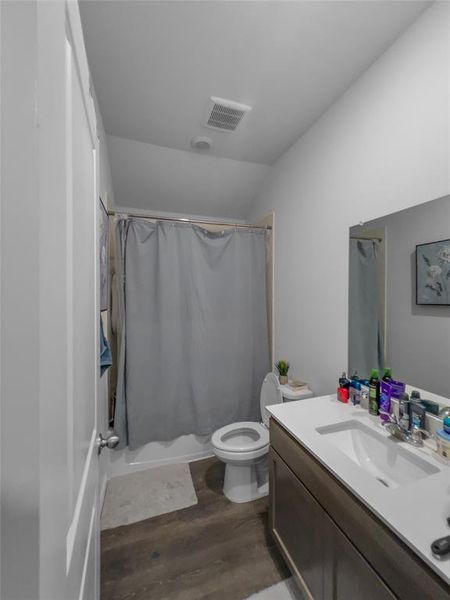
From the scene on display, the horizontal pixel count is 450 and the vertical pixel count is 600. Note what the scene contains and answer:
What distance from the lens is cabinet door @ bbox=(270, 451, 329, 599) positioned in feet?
3.18

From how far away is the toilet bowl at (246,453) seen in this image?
1.62 m

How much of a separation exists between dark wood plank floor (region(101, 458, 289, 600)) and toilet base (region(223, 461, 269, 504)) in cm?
4

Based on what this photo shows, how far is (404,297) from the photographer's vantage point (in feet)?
3.89

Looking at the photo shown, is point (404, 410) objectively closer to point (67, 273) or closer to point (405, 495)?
point (405, 495)

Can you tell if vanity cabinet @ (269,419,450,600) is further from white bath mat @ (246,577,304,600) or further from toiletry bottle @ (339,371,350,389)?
toiletry bottle @ (339,371,350,389)

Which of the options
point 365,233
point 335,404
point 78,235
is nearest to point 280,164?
point 365,233

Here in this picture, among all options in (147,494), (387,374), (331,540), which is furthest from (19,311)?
(147,494)

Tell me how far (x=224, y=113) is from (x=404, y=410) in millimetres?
1921

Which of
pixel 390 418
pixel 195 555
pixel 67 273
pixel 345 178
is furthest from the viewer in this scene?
pixel 345 178

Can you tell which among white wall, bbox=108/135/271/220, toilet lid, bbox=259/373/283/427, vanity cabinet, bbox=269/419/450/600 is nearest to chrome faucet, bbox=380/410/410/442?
vanity cabinet, bbox=269/419/450/600

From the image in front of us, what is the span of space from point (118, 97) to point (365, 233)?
64.6 inches

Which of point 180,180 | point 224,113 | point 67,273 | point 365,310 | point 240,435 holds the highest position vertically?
point 224,113

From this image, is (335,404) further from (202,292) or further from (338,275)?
(202,292)

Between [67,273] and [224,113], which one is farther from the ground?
[224,113]
